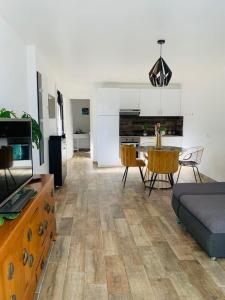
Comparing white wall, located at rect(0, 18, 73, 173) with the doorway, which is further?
the doorway

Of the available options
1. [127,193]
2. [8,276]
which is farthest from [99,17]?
[127,193]

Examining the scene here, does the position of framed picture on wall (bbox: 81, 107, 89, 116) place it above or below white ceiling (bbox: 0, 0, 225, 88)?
below

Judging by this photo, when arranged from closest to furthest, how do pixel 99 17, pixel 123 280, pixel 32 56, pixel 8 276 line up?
pixel 8 276, pixel 123 280, pixel 99 17, pixel 32 56

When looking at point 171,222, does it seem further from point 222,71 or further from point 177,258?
point 222,71

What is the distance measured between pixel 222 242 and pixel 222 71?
4345 millimetres

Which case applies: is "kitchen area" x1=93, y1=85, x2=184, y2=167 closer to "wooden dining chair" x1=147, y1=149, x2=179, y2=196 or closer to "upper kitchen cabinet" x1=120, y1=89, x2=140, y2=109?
"upper kitchen cabinet" x1=120, y1=89, x2=140, y2=109

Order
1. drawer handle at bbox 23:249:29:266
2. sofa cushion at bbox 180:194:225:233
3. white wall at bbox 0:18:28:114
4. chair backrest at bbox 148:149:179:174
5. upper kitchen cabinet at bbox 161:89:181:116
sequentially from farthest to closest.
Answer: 1. upper kitchen cabinet at bbox 161:89:181:116
2. chair backrest at bbox 148:149:179:174
3. white wall at bbox 0:18:28:114
4. sofa cushion at bbox 180:194:225:233
5. drawer handle at bbox 23:249:29:266

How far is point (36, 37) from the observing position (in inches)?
142

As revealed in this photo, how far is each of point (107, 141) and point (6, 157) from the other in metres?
5.61

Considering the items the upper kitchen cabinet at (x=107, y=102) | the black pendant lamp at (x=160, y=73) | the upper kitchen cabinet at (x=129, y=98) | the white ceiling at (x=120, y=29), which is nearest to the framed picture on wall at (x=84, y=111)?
the upper kitchen cabinet at (x=129, y=98)

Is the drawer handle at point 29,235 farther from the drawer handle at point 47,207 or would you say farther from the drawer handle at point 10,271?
the drawer handle at point 47,207

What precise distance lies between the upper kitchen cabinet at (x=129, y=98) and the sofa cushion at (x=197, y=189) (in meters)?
4.50

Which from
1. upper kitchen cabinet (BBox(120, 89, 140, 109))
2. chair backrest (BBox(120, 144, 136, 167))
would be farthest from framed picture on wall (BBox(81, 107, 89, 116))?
chair backrest (BBox(120, 144, 136, 167))

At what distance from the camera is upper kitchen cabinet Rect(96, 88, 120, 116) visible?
726cm
